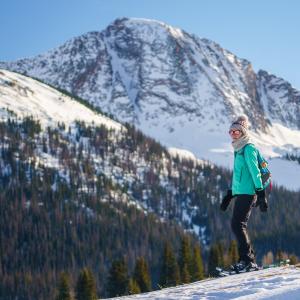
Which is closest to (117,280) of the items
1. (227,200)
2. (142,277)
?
(142,277)

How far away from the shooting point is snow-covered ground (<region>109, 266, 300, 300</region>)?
1002 centimetres

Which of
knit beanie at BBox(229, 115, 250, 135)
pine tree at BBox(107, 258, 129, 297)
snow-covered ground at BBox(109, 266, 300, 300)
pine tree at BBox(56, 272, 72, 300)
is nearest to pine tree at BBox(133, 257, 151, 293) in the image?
pine tree at BBox(107, 258, 129, 297)

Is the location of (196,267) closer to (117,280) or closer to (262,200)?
(117,280)

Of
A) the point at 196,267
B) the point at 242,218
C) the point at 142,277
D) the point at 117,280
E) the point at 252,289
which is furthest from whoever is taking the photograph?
the point at 196,267

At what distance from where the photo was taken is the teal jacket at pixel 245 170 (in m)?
14.3

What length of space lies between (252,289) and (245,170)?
14.2 ft

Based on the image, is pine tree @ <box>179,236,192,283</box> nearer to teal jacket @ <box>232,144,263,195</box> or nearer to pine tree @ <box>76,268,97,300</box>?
pine tree @ <box>76,268,97,300</box>

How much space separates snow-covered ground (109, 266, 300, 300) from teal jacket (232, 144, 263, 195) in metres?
2.24

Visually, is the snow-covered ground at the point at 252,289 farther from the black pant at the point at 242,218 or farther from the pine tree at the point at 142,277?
the pine tree at the point at 142,277

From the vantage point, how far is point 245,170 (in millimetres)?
14578

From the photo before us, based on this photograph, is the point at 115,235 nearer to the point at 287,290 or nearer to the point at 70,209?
A: the point at 70,209

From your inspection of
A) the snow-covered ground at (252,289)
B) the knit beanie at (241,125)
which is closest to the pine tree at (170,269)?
the knit beanie at (241,125)

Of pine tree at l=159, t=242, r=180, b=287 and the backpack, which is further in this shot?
pine tree at l=159, t=242, r=180, b=287

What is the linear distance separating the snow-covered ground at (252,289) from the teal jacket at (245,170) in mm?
2239
